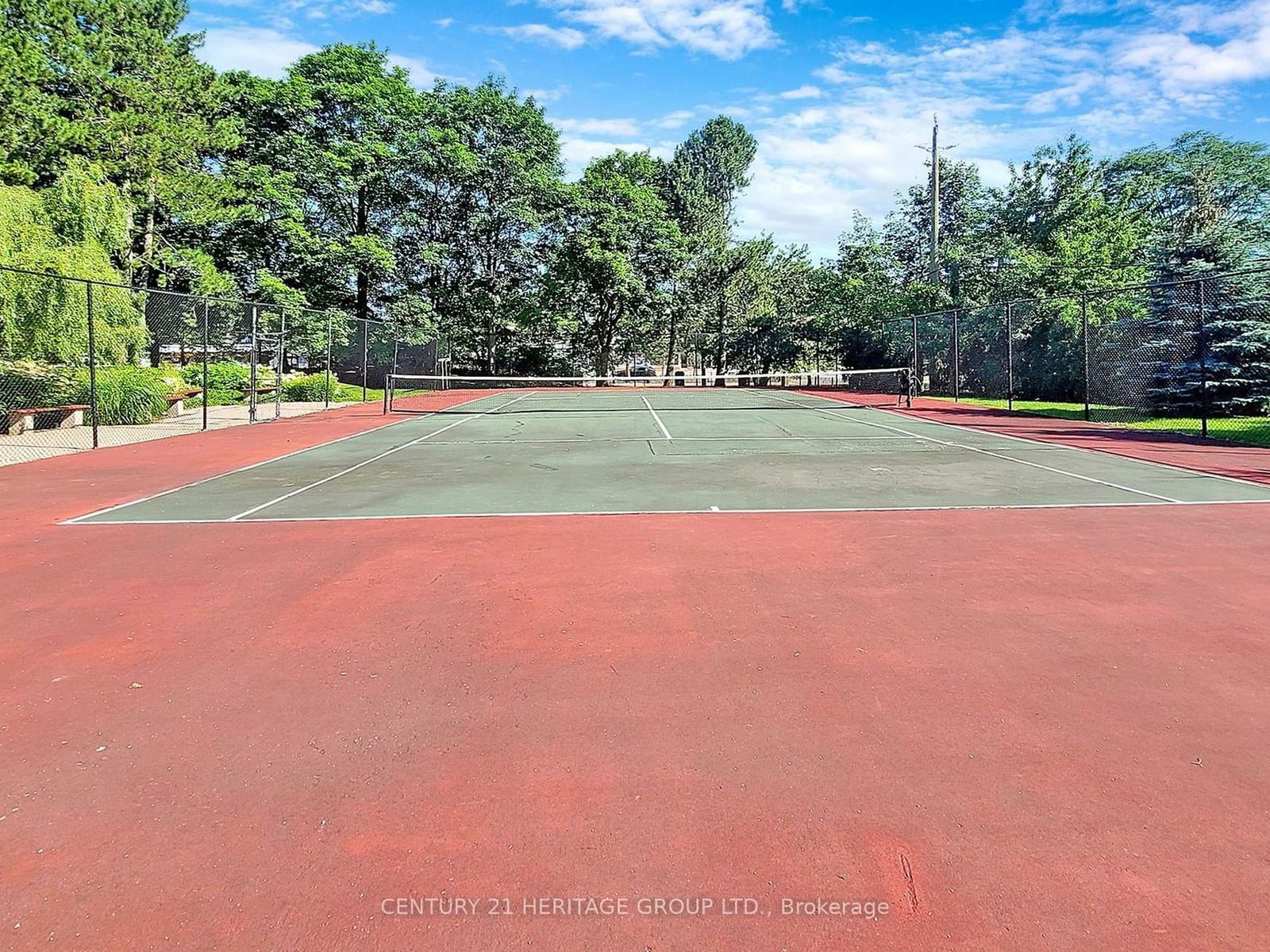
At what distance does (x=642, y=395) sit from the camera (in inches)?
1291

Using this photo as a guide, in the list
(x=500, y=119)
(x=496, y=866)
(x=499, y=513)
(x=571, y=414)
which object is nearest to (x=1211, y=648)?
(x=496, y=866)

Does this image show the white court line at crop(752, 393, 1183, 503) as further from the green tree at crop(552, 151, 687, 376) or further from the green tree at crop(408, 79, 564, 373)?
the green tree at crop(408, 79, 564, 373)

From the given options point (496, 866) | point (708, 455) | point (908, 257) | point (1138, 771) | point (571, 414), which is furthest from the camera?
point (908, 257)

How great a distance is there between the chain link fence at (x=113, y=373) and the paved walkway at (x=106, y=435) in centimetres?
3

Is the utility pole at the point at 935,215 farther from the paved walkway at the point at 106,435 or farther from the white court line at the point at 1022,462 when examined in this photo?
the paved walkway at the point at 106,435

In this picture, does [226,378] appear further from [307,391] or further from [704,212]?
[704,212]

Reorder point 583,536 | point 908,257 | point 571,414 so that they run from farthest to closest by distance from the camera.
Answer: point 908,257 → point 571,414 → point 583,536

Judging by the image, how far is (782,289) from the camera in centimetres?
4728

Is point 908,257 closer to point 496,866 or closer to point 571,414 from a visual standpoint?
point 571,414

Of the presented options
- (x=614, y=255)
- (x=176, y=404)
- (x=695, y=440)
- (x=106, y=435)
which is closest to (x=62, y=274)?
(x=106, y=435)

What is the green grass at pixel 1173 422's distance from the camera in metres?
14.9

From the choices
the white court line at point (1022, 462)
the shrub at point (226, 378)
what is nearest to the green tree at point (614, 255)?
the shrub at point (226, 378)

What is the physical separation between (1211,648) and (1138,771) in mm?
1731

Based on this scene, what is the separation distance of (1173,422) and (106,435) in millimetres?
22880
